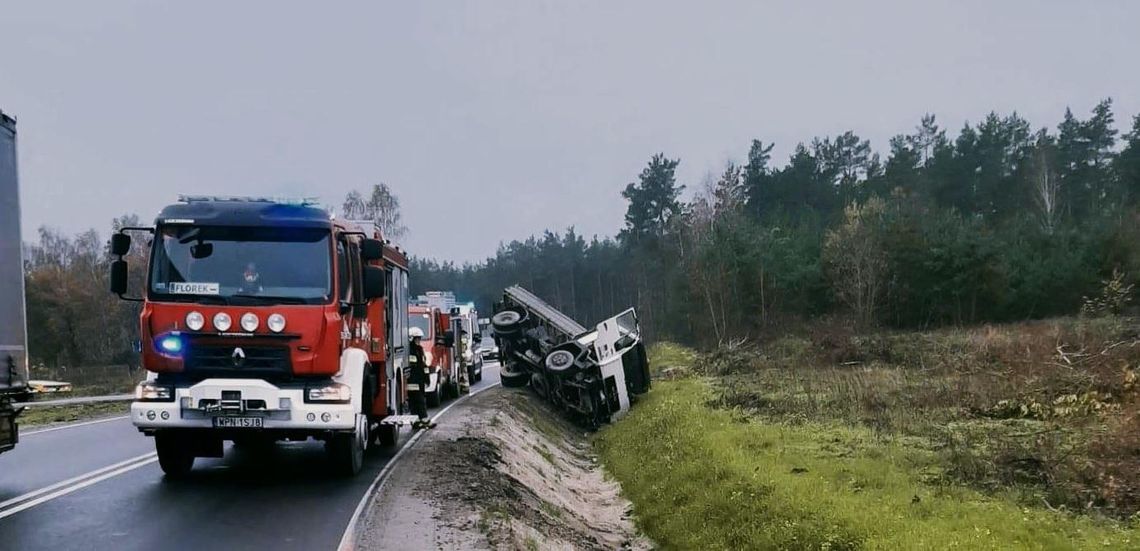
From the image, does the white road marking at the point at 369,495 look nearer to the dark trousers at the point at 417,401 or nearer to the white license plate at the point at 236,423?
the dark trousers at the point at 417,401

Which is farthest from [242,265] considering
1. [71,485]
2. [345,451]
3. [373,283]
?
[71,485]

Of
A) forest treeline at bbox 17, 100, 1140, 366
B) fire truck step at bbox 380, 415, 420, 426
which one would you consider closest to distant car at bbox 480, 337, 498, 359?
forest treeline at bbox 17, 100, 1140, 366

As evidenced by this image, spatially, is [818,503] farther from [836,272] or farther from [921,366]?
[836,272]

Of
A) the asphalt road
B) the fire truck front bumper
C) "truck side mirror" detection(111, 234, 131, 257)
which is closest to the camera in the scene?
the asphalt road

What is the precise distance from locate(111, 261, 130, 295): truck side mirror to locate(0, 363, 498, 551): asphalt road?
7.42ft

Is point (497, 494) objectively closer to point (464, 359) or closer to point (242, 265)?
point (242, 265)

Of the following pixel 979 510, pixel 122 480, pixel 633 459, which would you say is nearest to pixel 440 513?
pixel 122 480

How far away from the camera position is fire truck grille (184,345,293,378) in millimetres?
9281

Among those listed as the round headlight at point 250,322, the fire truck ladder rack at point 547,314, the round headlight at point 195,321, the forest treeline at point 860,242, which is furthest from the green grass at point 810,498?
the forest treeline at point 860,242

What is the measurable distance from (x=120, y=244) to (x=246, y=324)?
1.82 meters

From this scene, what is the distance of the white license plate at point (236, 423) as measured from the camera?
917 cm

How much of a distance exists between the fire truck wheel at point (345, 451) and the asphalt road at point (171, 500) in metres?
0.17

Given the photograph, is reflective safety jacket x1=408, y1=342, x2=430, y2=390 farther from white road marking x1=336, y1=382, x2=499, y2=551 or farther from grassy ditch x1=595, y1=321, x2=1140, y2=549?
grassy ditch x1=595, y1=321, x2=1140, y2=549

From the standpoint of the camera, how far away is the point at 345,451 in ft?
34.3
